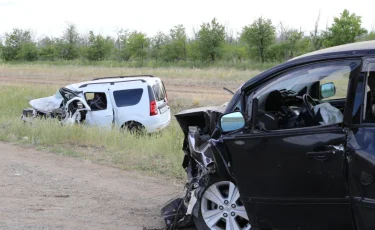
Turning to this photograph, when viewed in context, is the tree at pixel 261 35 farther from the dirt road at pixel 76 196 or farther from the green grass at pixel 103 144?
the dirt road at pixel 76 196

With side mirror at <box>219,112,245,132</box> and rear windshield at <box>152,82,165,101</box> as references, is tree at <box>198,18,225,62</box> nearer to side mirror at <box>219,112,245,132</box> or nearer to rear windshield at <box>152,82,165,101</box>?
rear windshield at <box>152,82,165,101</box>

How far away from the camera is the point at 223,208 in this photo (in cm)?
486

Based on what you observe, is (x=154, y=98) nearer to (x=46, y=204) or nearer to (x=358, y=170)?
(x=46, y=204)

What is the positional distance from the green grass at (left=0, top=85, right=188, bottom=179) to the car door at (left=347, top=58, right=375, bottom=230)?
4.21 m

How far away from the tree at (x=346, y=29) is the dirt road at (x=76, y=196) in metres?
35.9

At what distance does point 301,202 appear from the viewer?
403 centimetres

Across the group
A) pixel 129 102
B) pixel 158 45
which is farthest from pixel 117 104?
pixel 158 45

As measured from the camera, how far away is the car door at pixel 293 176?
3.79m

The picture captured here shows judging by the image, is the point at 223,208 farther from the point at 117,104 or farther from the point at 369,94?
the point at 117,104

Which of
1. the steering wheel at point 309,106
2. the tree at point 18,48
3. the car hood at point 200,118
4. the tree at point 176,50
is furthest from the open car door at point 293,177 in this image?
the tree at point 18,48

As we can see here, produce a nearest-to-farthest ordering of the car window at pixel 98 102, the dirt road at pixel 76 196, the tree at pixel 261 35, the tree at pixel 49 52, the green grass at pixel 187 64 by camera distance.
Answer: the dirt road at pixel 76 196 < the car window at pixel 98 102 < the green grass at pixel 187 64 < the tree at pixel 261 35 < the tree at pixel 49 52

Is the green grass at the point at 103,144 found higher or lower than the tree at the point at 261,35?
lower

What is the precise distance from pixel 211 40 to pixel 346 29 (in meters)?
15.7

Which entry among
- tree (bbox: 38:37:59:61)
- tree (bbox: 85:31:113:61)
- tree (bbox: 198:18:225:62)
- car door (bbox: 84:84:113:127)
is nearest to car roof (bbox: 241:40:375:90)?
car door (bbox: 84:84:113:127)
